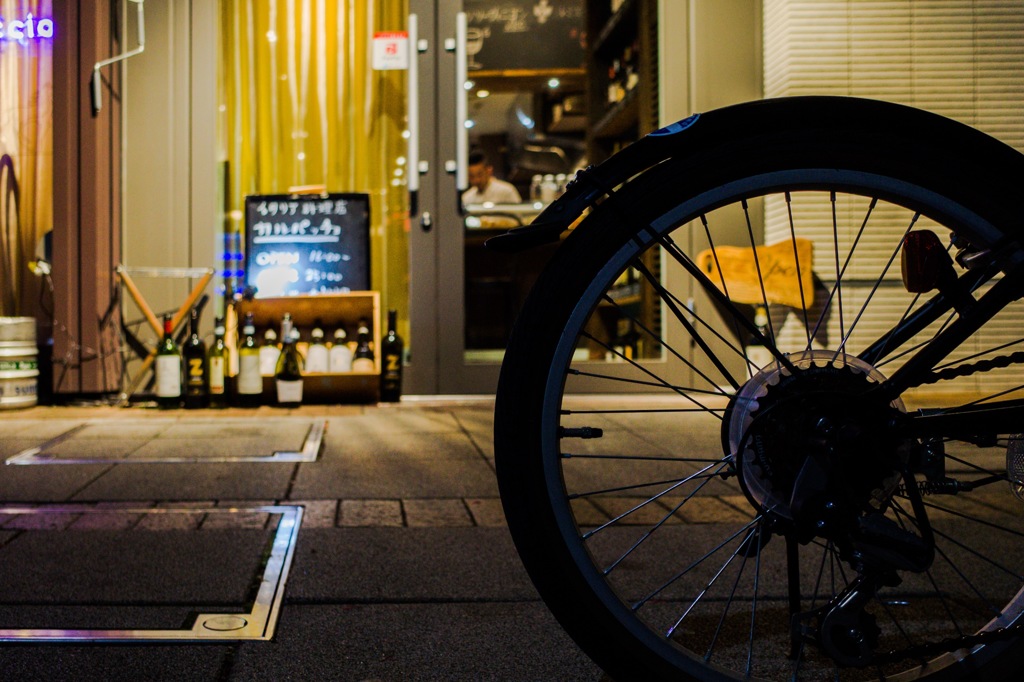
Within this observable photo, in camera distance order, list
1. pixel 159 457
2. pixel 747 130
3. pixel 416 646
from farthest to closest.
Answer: pixel 159 457
pixel 416 646
pixel 747 130

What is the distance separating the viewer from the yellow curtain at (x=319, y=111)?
496cm

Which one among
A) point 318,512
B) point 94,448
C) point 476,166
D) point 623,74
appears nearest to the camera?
point 318,512

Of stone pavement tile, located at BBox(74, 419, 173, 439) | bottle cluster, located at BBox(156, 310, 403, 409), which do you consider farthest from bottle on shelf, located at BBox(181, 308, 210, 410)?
stone pavement tile, located at BBox(74, 419, 173, 439)

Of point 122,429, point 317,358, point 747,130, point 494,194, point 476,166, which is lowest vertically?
point 122,429

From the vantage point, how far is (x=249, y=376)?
14.4 feet

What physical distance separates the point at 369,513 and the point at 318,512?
0.44ft

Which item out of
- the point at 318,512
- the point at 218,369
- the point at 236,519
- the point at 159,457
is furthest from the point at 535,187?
the point at 236,519

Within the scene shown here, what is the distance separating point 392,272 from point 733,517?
3311 millimetres

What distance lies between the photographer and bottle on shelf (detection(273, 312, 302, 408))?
4.43 meters

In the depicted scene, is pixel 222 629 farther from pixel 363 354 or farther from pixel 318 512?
pixel 363 354

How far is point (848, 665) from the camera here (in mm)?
941

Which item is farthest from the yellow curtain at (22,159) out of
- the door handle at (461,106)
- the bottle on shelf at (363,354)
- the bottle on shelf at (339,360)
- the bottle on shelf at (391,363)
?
the door handle at (461,106)

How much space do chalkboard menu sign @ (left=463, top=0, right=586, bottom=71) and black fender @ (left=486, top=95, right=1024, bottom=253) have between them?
4.37 metres

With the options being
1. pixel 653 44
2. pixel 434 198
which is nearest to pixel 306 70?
pixel 434 198
